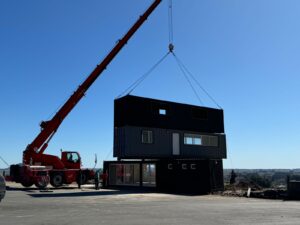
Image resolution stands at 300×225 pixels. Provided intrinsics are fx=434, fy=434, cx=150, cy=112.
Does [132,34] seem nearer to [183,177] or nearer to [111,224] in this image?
[183,177]

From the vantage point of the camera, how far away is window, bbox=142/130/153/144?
40.0 m

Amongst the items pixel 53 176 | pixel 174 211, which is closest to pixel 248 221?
pixel 174 211

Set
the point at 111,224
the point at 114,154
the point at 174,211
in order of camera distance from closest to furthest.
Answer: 1. the point at 111,224
2. the point at 174,211
3. the point at 114,154

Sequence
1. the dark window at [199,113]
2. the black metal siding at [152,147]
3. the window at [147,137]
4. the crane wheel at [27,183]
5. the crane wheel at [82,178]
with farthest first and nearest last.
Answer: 1. the dark window at [199,113]
2. the window at [147,137]
3. the black metal siding at [152,147]
4. the crane wheel at [82,178]
5. the crane wheel at [27,183]

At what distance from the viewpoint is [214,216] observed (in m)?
16.5

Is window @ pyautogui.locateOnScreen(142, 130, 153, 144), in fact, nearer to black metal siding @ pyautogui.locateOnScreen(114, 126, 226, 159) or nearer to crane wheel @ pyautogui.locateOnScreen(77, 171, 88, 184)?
black metal siding @ pyautogui.locateOnScreen(114, 126, 226, 159)

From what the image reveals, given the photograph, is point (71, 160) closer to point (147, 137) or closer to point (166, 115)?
point (147, 137)

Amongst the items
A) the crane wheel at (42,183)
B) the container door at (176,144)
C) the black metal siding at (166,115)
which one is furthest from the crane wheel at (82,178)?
the container door at (176,144)

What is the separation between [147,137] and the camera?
40.4 meters

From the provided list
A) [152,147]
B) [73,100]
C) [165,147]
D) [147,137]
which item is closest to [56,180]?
[73,100]

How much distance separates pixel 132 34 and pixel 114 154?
438 inches

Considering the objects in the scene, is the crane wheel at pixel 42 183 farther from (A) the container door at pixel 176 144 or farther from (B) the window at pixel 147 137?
(A) the container door at pixel 176 144

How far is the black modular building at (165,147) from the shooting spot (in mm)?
34875

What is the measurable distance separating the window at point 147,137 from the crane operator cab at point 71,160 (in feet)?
21.0
